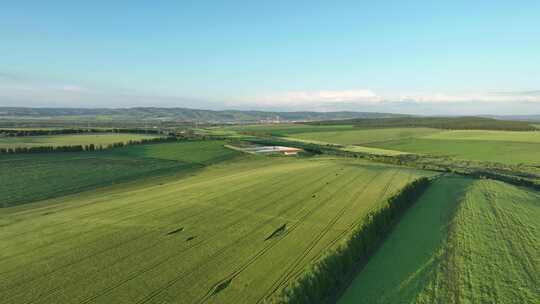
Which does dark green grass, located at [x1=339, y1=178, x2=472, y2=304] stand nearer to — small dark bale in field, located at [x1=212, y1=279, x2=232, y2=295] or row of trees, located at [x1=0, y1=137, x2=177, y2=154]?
small dark bale in field, located at [x1=212, y1=279, x2=232, y2=295]

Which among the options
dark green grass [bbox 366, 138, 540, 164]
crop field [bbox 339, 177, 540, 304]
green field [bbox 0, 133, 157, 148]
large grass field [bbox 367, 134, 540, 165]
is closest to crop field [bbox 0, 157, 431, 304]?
crop field [bbox 339, 177, 540, 304]

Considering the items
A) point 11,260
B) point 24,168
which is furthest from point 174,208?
point 24,168

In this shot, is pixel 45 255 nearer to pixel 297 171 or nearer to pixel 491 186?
pixel 297 171

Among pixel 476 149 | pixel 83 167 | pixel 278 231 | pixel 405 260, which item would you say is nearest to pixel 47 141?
pixel 83 167

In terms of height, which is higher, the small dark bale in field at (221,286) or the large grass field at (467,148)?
the large grass field at (467,148)

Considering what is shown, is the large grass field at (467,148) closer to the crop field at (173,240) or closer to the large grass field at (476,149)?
the large grass field at (476,149)

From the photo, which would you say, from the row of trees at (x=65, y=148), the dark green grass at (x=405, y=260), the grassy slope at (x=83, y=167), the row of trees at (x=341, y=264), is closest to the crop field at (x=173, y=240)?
the row of trees at (x=341, y=264)

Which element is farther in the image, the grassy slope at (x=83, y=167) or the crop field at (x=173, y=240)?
the grassy slope at (x=83, y=167)
